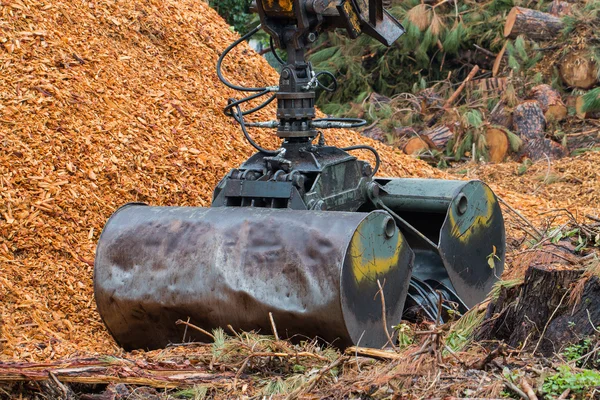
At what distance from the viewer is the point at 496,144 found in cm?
959

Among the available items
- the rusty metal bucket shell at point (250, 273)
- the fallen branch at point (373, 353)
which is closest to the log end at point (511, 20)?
the rusty metal bucket shell at point (250, 273)

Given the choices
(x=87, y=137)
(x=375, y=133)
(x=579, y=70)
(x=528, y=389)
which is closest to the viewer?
(x=528, y=389)

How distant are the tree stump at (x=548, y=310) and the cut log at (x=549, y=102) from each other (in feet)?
23.4

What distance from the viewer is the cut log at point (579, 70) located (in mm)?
10133

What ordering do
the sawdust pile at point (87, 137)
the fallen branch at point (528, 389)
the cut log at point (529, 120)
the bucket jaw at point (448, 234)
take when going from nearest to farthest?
1. the fallen branch at point (528, 389)
2. the bucket jaw at point (448, 234)
3. the sawdust pile at point (87, 137)
4. the cut log at point (529, 120)

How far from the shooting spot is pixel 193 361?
3355mm

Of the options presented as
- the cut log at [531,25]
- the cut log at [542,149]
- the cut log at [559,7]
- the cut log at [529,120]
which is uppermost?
the cut log at [559,7]

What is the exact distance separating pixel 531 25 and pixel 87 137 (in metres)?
6.88

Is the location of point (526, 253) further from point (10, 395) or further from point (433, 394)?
point (10, 395)

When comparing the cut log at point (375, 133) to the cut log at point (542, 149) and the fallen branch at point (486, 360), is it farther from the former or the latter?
the fallen branch at point (486, 360)

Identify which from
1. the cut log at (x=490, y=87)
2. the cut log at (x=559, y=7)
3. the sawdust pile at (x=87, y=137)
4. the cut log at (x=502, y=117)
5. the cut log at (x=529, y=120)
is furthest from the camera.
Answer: the cut log at (x=559, y=7)

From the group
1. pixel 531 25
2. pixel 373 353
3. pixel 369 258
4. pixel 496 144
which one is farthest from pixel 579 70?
pixel 373 353

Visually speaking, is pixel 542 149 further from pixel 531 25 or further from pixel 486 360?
pixel 486 360

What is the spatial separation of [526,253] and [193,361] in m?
1.39
